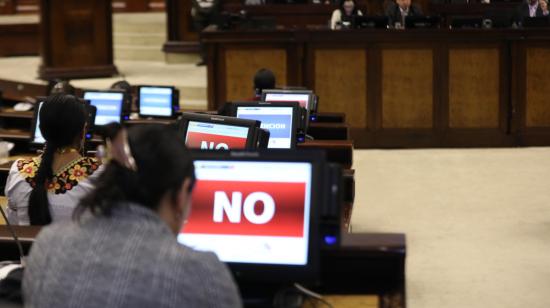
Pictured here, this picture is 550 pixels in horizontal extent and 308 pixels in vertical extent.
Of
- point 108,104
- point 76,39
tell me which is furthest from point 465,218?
point 76,39

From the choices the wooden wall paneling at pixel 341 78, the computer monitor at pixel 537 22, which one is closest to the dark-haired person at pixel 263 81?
the wooden wall paneling at pixel 341 78

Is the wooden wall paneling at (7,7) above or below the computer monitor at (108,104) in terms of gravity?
above

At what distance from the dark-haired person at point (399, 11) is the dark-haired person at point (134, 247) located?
1011 centimetres

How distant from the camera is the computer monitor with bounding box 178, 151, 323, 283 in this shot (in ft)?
9.67

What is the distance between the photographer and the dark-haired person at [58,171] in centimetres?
Result: 409

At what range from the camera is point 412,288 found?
20.3 ft

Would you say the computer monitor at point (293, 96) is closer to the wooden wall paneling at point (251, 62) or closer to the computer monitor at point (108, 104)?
the computer monitor at point (108, 104)

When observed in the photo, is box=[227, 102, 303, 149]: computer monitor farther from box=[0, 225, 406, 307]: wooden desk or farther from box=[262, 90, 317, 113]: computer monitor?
box=[0, 225, 406, 307]: wooden desk

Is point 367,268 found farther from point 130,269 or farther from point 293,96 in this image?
point 293,96

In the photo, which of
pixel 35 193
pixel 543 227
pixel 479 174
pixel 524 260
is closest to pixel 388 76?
pixel 479 174

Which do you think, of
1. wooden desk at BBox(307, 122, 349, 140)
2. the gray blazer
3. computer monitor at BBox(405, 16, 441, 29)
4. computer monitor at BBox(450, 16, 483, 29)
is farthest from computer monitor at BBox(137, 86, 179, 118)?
the gray blazer

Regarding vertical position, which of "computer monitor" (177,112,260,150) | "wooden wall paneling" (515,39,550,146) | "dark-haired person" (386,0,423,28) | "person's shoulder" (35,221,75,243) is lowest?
"wooden wall paneling" (515,39,550,146)

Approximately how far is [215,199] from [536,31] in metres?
8.55

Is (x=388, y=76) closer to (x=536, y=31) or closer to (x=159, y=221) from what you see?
(x=536, y=31)
